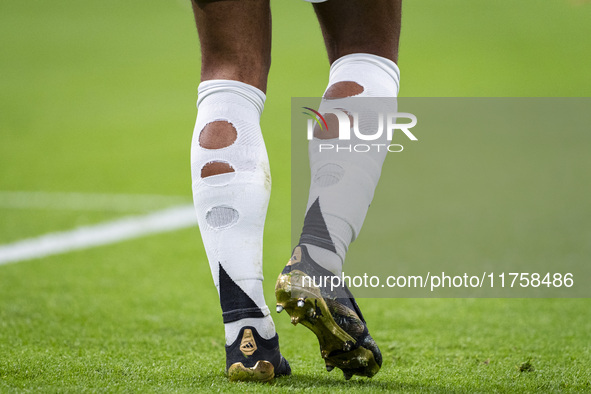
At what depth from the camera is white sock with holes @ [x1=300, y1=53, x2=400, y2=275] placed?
1003 mm

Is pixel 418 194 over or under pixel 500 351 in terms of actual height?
over

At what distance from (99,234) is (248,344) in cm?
219

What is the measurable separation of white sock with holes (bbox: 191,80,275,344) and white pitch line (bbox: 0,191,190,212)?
260 centimetres

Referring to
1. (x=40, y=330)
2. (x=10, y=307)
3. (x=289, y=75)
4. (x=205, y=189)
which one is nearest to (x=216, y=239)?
(x=205, y=189)

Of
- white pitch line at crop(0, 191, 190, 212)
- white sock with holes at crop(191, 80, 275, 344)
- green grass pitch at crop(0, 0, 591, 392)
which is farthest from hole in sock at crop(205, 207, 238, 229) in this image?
white pitch line at crop(0, 191, 190, 212)

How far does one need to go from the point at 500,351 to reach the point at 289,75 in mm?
7057

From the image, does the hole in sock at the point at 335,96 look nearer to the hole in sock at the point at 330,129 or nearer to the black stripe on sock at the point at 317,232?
the hole in sock at the point at 330,129

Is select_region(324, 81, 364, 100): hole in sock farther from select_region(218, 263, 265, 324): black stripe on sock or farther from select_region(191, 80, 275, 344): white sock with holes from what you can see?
select_region(218, 263, 265, 324): black stripe on sock

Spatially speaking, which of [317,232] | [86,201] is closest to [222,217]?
[317,232]

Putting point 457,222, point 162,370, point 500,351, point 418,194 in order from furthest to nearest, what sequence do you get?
point 418,194
point 457,222
point 500,351
point 162,370

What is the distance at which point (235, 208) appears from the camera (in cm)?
101

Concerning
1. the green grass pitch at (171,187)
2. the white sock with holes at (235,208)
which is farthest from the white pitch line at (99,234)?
the white sock with holes at (235,208)

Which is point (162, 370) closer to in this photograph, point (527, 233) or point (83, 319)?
point (83, 319)

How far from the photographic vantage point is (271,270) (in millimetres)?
2465
